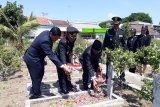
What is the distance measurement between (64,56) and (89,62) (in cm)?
63

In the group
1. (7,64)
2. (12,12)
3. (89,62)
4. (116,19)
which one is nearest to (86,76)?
(89,62)

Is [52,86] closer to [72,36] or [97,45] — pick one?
[72,36]

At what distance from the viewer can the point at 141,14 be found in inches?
3812

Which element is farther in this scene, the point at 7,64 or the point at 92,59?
the point at 7,64

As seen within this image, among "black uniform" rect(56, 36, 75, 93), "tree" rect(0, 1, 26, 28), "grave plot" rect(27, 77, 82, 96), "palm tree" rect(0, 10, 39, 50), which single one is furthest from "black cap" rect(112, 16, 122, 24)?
"tree" rect(0, 1, 26, 28)

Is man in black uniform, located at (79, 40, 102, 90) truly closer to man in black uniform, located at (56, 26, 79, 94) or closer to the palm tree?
man in black uniform, located at (56, 26, 79, 94)

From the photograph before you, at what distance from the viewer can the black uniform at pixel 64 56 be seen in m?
6.64

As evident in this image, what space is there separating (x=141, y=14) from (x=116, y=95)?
93.5m

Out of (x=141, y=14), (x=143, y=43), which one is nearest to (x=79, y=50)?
(x=143, y=43)

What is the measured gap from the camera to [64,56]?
6613 millimetres

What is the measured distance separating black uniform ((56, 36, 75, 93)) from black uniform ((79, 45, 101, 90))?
38 cm

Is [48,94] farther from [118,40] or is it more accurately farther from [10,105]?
[118,40]

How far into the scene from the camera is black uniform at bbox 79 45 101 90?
21.3 ft

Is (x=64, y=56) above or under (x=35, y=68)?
above
